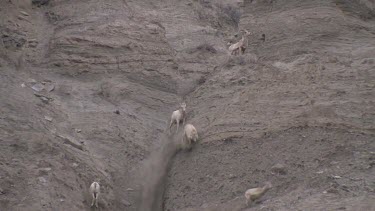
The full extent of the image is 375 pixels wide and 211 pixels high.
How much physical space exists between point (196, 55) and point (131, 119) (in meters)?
4.92

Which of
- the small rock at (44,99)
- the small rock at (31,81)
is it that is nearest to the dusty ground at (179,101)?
the small rock at (44,99)

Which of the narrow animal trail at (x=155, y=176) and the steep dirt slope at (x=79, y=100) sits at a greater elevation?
the steep dirt slope at (x=79, y=100)

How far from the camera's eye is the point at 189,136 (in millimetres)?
21047

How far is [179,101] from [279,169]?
793 centimetres

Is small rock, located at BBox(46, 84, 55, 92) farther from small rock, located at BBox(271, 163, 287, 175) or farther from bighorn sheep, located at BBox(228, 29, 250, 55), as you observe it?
small rock, located at BBox(271, 163, 287, 175)

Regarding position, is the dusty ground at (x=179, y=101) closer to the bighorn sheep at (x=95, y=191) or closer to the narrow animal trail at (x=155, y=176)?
the narrow animal trail at (x=155, y=176)

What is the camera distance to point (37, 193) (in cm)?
1838

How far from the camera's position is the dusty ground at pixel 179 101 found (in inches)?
715

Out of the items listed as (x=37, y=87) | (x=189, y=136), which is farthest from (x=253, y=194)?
(x=37, y=87)

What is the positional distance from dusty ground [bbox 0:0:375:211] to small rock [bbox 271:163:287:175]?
2.7 inches

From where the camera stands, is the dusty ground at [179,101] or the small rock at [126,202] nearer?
the dusty ground at [179,101]

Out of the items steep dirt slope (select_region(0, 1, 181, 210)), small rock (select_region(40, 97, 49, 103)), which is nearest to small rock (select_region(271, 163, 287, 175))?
steep dirt slope (select_region(0, 1, 181, 210))

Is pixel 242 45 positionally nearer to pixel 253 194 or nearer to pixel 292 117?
pixel 292 117

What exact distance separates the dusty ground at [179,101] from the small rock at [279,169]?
69 millimetres
